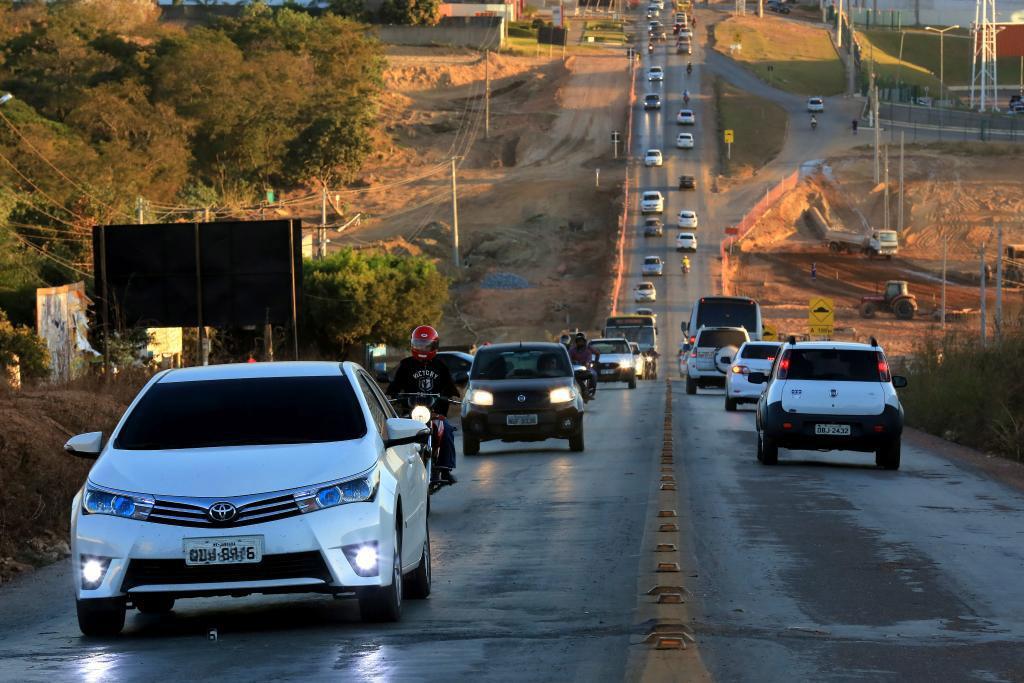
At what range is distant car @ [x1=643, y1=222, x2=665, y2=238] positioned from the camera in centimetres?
10562

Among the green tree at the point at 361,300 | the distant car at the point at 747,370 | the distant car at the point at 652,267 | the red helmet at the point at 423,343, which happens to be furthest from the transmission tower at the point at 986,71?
the red helmet at the point at 423,343

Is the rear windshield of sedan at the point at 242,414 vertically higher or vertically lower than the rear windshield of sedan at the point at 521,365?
higher

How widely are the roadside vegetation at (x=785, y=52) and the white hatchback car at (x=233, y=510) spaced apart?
149 metres

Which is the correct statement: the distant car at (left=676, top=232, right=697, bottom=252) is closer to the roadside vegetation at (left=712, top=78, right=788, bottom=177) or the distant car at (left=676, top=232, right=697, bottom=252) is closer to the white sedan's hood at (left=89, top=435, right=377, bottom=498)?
the roadside vegetation at (left=712, top=78, right=788, bottom=177)

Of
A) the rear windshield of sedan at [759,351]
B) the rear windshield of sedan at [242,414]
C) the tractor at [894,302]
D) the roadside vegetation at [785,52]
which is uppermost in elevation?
the roadside vegetation at [785,52]

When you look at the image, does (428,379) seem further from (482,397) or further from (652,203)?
(652,203)

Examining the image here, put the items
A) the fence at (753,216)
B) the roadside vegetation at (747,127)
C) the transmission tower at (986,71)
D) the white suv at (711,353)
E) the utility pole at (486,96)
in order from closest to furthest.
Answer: the white suv at (711,353), the fence at (753,216), the roadside vegetation at (747,127), the utility pole at (486,96), the transmission tower at (986,71)

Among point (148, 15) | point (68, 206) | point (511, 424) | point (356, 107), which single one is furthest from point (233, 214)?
point (148, 15)

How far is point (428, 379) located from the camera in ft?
55.5

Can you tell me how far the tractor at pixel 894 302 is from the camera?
88.4 m

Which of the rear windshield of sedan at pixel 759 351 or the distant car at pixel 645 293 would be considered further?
the distant car at pixel 645 293

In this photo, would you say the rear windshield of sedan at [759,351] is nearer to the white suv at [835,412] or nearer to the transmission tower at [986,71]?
the white suv at [835,412]

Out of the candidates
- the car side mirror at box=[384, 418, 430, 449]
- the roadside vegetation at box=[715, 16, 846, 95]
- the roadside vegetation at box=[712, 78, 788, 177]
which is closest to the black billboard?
the car side mirror at box=[384, 418, 430, 449]

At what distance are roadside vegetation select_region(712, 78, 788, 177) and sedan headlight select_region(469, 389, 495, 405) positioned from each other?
10079cm
